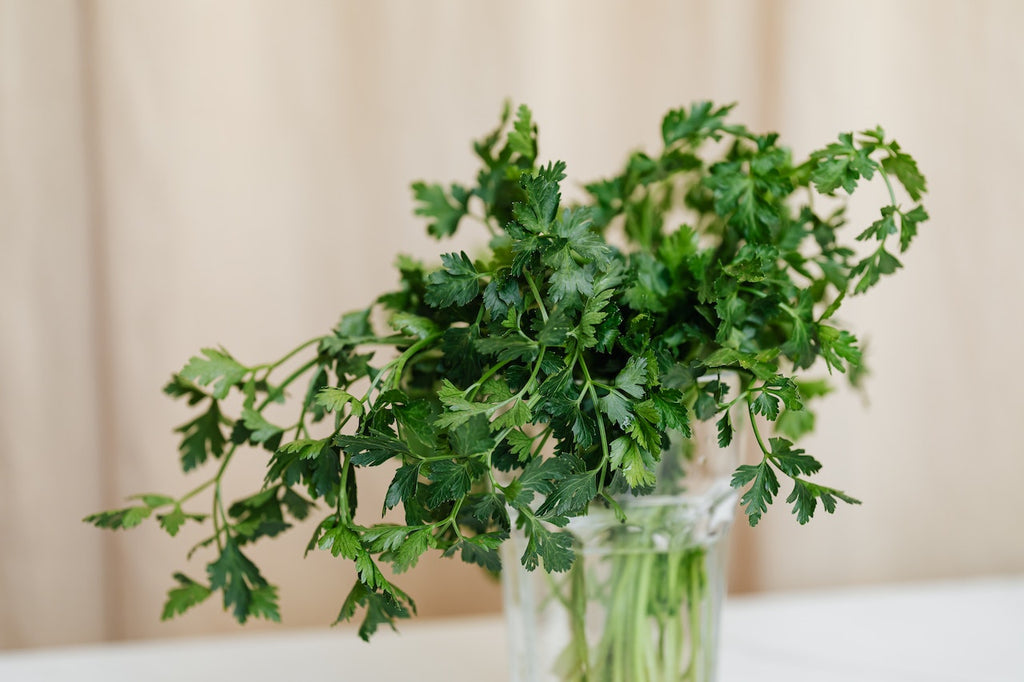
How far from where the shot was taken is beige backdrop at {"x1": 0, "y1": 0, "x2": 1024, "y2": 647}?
912mm

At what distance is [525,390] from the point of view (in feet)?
1.32

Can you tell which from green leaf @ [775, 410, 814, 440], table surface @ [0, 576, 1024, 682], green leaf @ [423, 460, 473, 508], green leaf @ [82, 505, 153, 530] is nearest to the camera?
green leaf @ [423, 460, 473, 508]

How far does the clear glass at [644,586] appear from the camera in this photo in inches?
20.3

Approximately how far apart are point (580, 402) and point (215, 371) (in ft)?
0.71

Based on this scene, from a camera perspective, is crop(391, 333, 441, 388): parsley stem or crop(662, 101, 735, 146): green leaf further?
crop(662, 101, 735, 146): green leaf

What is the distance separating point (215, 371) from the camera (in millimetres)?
496

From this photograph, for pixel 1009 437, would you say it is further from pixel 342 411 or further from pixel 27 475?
pixel 27 475

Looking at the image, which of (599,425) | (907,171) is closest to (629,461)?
(599,425)

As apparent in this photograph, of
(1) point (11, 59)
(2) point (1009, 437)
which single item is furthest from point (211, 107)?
(2) point (1009, 437)

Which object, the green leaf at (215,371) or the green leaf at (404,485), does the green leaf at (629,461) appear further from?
the green leaf at (215,371)

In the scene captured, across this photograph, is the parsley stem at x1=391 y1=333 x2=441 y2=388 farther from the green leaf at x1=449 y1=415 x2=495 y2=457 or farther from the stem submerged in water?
the stem submerged in water

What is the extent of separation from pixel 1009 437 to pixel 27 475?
3.68 feet

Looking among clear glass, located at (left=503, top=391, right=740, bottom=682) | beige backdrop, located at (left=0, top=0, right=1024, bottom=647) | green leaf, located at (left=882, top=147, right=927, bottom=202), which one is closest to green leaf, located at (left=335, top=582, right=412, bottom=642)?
clear glass, located at (left=503, top=391, right=740, bottom=682)

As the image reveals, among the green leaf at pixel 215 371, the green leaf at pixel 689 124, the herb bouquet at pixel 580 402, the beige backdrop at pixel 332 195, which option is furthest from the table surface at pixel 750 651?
the green leaf at pixel 689 124
